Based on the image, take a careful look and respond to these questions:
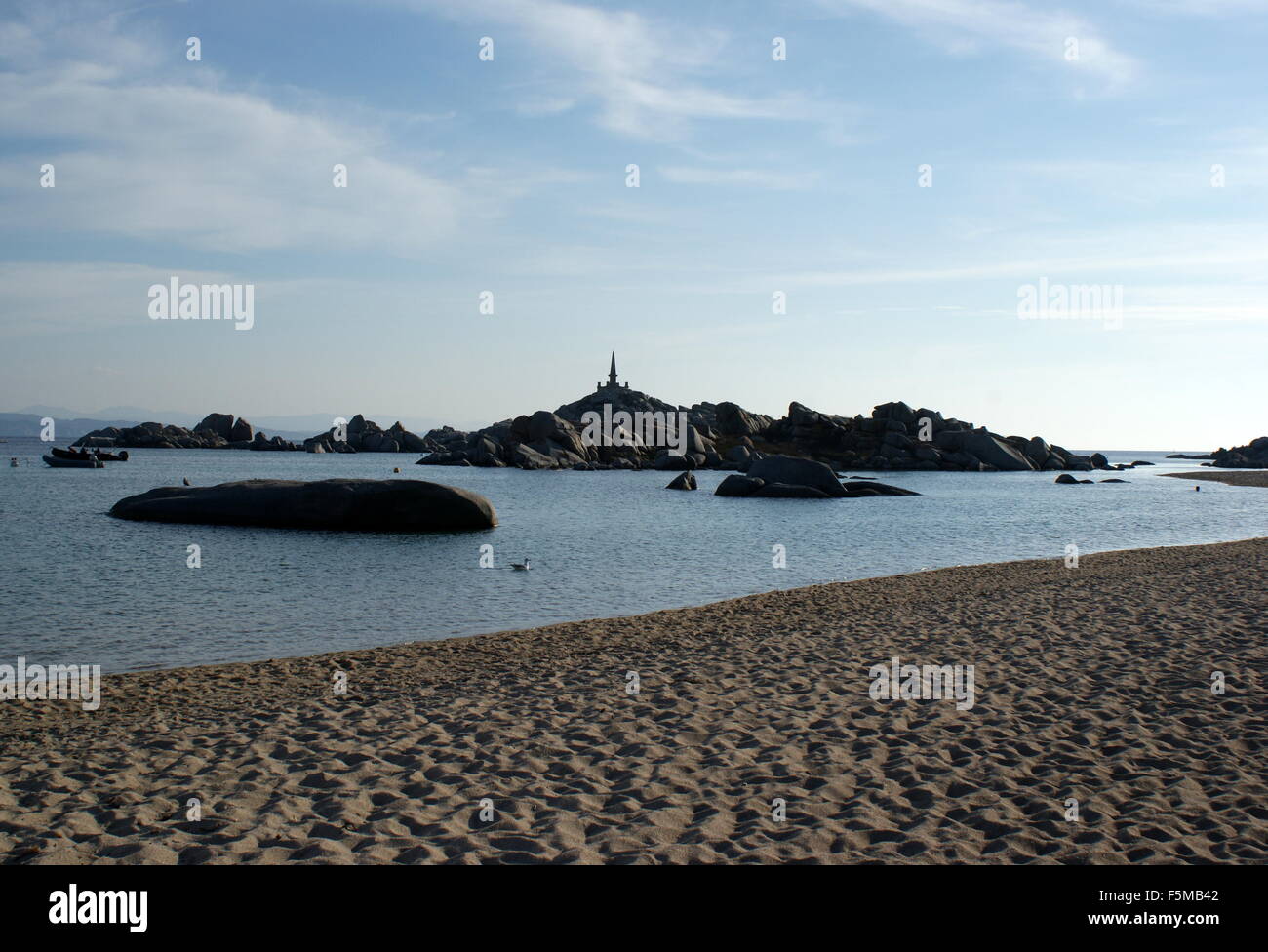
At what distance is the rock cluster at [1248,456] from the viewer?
13744 cm

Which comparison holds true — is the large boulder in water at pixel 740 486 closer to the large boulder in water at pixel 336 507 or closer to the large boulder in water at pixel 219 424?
the large boulder in water at pixel 336 507

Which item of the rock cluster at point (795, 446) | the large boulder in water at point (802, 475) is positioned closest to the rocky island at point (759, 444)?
the rock cluster at point (795, 446)

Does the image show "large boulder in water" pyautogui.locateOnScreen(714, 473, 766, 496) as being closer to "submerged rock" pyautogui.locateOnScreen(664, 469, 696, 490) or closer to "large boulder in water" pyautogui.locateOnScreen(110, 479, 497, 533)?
"submerged rock" pyautogui.locateOnScreen(664, 469, 696, 490)

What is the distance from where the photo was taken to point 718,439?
117m

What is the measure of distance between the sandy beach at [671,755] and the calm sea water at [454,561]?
11.5 feet

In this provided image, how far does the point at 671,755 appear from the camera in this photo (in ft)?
27.3

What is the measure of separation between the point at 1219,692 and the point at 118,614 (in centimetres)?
1766

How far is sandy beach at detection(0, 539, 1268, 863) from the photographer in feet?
20.8

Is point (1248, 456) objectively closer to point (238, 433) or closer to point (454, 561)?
point (454, 561)

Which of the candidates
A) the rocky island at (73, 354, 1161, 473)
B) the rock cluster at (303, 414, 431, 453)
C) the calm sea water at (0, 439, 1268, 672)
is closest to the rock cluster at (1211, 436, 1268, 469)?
the rocky island at (73, 354, 1161, 473)

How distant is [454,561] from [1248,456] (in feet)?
505

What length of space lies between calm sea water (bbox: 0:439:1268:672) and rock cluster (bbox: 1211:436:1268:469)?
10033 centimetres
